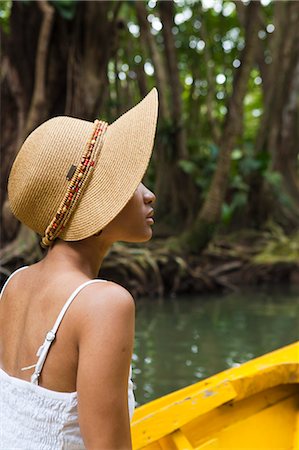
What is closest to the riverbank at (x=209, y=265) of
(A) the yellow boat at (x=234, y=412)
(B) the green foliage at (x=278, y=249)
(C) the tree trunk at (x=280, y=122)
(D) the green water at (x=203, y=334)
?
(B) the green foliage at (x=278, y=249)

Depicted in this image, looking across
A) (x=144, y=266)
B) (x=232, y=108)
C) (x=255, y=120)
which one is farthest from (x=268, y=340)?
(x=255, y=120)

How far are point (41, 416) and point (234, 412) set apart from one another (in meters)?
1.12

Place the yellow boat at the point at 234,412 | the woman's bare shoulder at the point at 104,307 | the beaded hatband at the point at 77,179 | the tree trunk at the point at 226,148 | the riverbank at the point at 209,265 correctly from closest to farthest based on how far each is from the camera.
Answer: the woman's bare shoulder at the point at 104,307 → the beaded hatband at the point at 77,179 → the yellow boat at the point at 234,412 → the riverbank at the point at 209,265 → the tree trunk at the point at 226,148

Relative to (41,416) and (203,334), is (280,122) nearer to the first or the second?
(203,334)

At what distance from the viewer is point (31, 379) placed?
1.19 meters

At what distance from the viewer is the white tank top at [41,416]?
3.78 feet

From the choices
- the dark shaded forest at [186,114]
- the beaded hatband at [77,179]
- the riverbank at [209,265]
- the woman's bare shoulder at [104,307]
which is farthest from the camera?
the riverbank at [209,265]

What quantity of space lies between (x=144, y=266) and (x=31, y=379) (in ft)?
21.1

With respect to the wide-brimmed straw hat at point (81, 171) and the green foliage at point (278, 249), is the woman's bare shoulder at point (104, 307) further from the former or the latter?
the green foliage at point (278, 249)

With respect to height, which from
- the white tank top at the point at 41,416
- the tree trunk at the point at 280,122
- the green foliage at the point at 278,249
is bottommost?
the green foliage at the point at 278,249

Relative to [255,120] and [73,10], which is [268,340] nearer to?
[73,10]

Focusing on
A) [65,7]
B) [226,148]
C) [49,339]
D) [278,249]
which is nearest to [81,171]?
[49,339]

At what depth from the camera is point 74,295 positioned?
1.13m

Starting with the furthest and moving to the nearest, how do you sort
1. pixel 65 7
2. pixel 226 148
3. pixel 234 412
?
pixel 226 148, pixel 65 7, pixel 234 412
